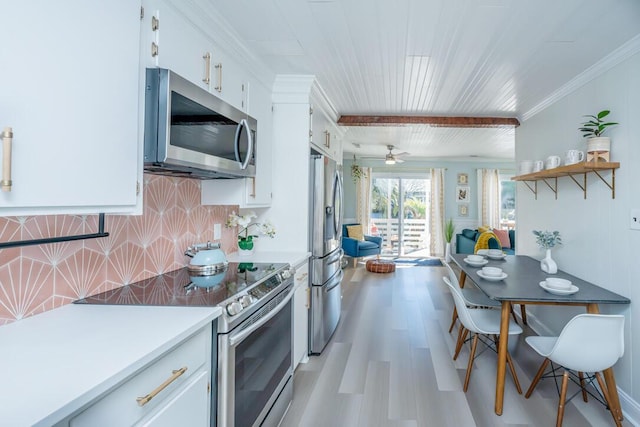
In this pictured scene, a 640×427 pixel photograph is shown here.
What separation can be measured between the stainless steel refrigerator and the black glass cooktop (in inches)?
33.5

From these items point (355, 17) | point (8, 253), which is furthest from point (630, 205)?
point (8, 253)

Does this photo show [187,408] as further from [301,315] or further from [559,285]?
[559,285]

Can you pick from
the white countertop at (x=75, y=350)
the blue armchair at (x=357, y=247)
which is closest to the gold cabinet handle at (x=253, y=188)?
the white countertop at (x=75, y=350)

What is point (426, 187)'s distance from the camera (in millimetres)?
7910

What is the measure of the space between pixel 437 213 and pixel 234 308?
23.6ft

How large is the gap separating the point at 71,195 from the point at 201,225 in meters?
1.29

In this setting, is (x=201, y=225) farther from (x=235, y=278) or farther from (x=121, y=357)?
(x=121, y=357)

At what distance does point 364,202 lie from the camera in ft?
25.8

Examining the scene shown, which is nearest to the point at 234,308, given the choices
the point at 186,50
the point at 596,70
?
the point at 186,50

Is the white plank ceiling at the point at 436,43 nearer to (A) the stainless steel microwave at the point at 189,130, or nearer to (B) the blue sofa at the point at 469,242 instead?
(A) the stainless steel microwave at the point at 189,130

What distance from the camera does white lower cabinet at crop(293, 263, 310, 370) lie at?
2434mm

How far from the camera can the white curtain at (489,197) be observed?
7.75 meters

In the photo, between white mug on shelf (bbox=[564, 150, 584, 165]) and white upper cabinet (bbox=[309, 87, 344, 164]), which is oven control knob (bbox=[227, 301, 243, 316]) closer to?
white upper cabinet (bbox=[309, 87, 344, 164])

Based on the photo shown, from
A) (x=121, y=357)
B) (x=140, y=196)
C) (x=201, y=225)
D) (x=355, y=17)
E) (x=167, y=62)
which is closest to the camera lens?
(x=121, y=357)
